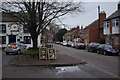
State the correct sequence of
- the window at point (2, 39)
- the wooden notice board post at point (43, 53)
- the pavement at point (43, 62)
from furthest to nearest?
the window at point (2, 39)
the wooden notice board post at point (43, 53)
the pavement at point (43, 62)

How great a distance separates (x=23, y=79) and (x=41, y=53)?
693 cm

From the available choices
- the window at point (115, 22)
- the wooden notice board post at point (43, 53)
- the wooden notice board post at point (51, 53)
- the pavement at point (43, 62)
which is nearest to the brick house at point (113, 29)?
the window at point (115, 22)

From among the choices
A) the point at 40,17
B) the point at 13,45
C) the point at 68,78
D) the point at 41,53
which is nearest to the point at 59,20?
the point at 40,17

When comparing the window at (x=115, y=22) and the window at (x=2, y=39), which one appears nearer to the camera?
the window at (x=115, y=22)

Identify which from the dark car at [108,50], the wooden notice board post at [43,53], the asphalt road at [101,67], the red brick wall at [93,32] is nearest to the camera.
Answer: the asphalt road at [101,67]

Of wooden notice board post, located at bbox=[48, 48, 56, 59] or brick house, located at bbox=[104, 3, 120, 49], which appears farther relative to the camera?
brick house, located at bbox=[104, 3, 120, 49]

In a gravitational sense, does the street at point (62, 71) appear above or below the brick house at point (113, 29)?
below

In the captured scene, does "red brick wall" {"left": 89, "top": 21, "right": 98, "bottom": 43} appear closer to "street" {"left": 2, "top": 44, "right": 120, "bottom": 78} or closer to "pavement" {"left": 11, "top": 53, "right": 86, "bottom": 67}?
"pavement" {"left": 11, "top": 53, "right": 86, "bottom": 67}

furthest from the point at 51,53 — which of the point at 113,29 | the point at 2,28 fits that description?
the point at 2,28

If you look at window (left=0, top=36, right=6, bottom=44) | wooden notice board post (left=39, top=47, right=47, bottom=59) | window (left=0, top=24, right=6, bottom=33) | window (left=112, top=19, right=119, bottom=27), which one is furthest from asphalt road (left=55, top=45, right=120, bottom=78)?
window (left=0, top=24, right=6, bottom=33)

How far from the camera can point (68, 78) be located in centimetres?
810

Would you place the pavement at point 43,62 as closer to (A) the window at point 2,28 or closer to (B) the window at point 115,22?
(B) the window at point 115,22

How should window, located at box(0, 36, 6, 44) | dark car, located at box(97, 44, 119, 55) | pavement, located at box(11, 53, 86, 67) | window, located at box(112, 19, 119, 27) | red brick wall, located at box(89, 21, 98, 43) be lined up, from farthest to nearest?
1. red brick wall, located at box(89, 21, 98, 43)
2. window, located at box(0, 36, 6, 44)
3. window, located at box(112, 19, 119, 27)
4. dark car, located at box(97, 44, 119, 55)
5. pavement, located at box(11, 53, 86, 67)

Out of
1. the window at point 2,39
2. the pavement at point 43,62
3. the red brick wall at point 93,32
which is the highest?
the red brick wall at point 93,32
